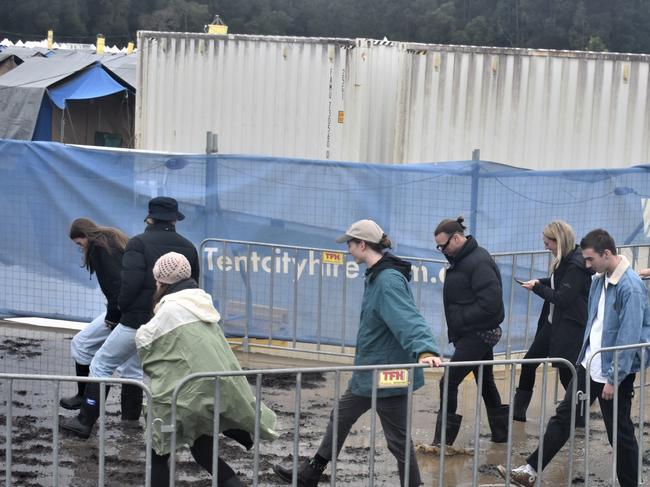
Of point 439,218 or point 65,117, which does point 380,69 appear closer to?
point 439,218

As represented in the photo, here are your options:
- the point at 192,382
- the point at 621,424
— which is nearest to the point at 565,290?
the point at 621,424

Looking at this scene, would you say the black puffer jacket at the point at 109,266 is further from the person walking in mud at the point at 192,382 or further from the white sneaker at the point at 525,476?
the white sneaker at the point at 525,476

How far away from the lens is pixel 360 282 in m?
10.2

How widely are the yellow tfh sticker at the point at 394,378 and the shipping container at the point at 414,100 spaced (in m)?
6.89

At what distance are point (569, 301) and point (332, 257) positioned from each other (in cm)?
300

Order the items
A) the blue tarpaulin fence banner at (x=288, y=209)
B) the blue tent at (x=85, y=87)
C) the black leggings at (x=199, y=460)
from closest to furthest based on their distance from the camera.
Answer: the black leggings at (x=199, y=460) < the blue tarpaulin fence banner at (x=288, y=209) < the blue tent at (x=85, y=87)

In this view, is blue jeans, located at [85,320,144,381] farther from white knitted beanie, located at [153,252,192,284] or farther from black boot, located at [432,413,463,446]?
black boot, located at [432,413,463,446]

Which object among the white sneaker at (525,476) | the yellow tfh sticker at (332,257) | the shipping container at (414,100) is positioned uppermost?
the shipping container at (414,100)

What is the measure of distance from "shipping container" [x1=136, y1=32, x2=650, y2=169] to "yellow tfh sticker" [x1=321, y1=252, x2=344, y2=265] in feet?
8.97

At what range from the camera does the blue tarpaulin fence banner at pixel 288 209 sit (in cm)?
1012

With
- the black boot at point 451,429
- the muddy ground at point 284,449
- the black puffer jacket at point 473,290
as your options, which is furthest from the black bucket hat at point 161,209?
the black boot at point 451,429

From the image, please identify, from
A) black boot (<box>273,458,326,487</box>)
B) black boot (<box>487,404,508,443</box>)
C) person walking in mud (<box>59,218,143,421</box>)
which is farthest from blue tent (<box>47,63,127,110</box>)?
black boot (<box>273,458,326,487</box>)

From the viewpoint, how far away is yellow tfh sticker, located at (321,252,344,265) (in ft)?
32.8

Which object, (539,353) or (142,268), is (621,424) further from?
(142,268)
